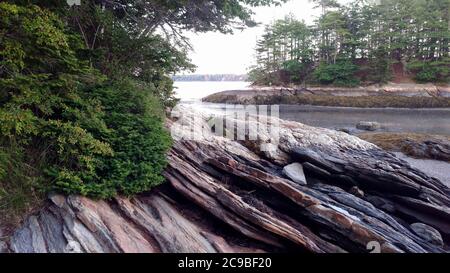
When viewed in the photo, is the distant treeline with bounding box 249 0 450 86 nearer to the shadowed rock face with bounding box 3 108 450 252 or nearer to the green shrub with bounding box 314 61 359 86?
the green shrub with bounding box 314 61 359 86

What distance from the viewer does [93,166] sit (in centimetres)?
438

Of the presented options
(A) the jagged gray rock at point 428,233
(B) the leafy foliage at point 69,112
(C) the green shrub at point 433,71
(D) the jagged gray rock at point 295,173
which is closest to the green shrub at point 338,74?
(C) the green shrub at point 433,71

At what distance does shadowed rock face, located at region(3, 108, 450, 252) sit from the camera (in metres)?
3.97

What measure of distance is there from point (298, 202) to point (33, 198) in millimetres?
4850

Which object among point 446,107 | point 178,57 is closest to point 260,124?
point 178,57

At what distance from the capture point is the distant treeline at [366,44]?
34688mm

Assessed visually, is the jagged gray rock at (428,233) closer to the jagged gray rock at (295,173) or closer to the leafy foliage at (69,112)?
the jagged gray rock at (295,173)

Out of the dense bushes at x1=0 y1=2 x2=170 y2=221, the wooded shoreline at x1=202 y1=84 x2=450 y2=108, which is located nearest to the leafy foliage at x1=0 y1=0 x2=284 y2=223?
the dense bushes at x1=0 y1=2 x2=170 y2=221

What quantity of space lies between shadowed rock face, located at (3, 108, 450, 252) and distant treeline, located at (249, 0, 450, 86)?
1300 inches

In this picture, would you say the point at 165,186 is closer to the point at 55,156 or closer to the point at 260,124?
the point at 55,156

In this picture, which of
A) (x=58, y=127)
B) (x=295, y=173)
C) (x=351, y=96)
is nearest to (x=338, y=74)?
(x=351, y=96)

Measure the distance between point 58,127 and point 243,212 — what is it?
3.62 meters

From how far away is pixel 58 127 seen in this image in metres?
4.44

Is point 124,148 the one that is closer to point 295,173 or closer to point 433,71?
point 295,173
